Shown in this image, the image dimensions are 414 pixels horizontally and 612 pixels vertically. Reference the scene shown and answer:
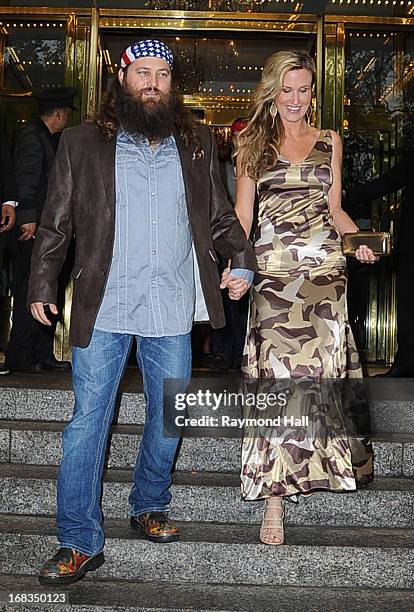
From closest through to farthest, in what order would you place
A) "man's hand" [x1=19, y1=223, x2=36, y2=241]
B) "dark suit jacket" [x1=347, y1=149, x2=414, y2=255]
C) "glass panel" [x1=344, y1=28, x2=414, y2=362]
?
"man's hand" [x1=19, y1=223, x2=36, y2=241]
"dark suit jacket" [x1=347, y1=149, x2=414, y2=255]
"glass panel" [x1=344, y1=28, x2=414, y2=362]

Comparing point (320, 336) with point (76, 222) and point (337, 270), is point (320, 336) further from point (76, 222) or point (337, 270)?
point (76, 222)

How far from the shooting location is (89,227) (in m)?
3.22

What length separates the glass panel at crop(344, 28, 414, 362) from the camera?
6.89 meters

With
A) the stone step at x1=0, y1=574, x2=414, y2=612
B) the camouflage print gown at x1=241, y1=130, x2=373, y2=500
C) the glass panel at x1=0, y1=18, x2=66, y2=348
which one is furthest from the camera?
the glass panel at x1=0, y1=18, x2=66, y2=348

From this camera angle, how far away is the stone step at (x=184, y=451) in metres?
4.12

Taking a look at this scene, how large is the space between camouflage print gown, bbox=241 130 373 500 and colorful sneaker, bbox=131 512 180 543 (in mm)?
319

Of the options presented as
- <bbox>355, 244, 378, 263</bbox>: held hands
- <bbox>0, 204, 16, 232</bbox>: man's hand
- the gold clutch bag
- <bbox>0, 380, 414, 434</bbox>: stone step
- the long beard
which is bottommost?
<bbox>0, 380, 414, 434</bbox>: stone step

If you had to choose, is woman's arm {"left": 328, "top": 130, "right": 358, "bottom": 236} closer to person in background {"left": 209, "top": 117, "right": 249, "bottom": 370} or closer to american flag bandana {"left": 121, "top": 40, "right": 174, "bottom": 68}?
american flag bandana {"left": 121, "top": 40, "right": 174, "bottom": 68}

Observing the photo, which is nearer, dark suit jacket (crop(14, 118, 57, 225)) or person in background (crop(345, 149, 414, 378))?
dark suit jacket (crop(14, 118, 57, 225))

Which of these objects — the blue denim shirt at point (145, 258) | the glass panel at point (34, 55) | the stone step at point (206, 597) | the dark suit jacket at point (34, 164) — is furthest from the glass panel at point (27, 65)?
the stone step at point (206, 597)

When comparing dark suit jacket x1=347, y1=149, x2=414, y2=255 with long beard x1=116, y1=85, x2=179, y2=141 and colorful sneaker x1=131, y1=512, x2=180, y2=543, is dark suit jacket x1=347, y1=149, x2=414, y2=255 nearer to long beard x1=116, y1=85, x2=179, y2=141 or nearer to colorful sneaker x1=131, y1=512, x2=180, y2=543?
long beard x1=116, y1=85, x2=179, y2=141

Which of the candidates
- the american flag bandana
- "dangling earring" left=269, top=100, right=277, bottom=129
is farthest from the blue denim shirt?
"dangling earring" left=269, top=100, right=277, bottom=129

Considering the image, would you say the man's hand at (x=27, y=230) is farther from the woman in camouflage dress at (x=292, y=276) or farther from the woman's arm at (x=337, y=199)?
the woman's arm at (x=337, y=199)

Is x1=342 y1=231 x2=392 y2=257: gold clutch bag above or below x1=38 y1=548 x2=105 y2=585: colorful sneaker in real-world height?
above
